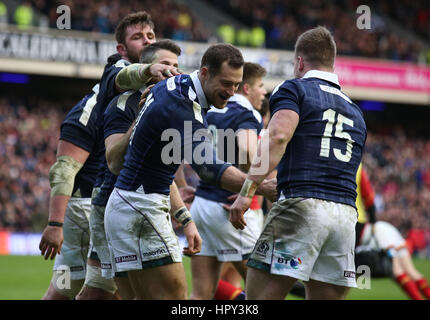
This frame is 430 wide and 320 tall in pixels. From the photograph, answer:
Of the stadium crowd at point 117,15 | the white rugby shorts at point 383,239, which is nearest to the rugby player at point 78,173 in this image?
the white rugby shorts at point 383,239

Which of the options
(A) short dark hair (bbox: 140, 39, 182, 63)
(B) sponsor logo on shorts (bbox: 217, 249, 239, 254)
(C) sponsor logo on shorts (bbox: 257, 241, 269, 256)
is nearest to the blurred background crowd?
(B) sponsor logo on shorts (bbox: 217, 249, 239, 254)

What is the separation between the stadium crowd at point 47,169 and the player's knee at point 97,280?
49.7ft

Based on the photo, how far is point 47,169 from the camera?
70.3ft

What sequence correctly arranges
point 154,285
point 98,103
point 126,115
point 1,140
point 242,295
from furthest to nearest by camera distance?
1. point 1,140
2. point 242,295
3. point 98,103
4. point 126,115
5. point 154,285

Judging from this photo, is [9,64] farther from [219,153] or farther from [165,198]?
[165,198]

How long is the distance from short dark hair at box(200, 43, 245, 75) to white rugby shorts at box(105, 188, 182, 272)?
892 mm

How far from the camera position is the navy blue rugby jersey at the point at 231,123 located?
21.1 feet

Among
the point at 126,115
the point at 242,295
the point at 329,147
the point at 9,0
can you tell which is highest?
the point at 9,0

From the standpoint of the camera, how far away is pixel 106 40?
25.2 meters

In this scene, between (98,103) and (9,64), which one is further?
(9,64)

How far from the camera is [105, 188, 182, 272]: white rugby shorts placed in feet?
14.1

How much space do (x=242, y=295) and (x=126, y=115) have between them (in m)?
2.66
